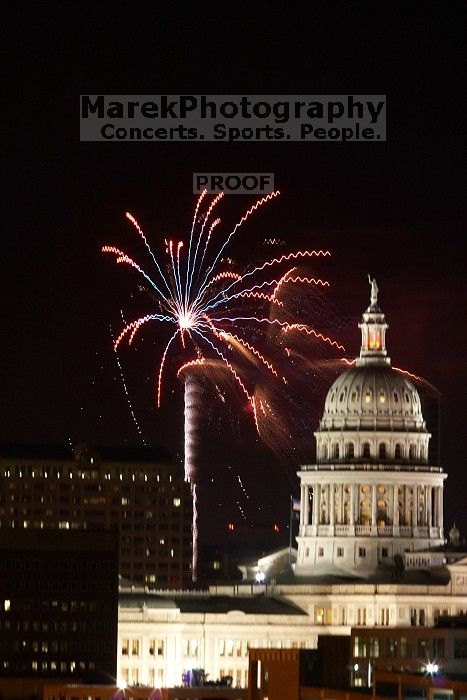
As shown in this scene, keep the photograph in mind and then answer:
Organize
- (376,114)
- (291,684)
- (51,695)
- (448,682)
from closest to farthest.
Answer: (448,682)
(291,684)
(376,114)
(51,695)

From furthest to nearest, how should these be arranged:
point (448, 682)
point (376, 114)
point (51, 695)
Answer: point (51, 695), point (376, 114), point (448, 682)

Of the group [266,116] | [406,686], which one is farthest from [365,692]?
[266,116]

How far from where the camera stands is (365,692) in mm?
164875

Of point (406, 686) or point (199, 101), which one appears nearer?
point (406, 686)

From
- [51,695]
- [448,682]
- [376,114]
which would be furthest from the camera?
[51,695]

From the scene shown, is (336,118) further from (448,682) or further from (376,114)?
(448,682)

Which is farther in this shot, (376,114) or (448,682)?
(376,114)

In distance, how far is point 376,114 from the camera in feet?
601

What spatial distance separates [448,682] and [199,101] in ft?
113

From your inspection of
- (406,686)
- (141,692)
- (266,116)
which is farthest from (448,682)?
(141,692)

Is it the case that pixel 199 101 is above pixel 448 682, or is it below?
above

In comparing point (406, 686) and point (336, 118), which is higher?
point (336, 118)

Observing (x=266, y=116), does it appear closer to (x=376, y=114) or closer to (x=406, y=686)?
(x=376, y=114)

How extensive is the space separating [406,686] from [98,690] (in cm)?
3778
